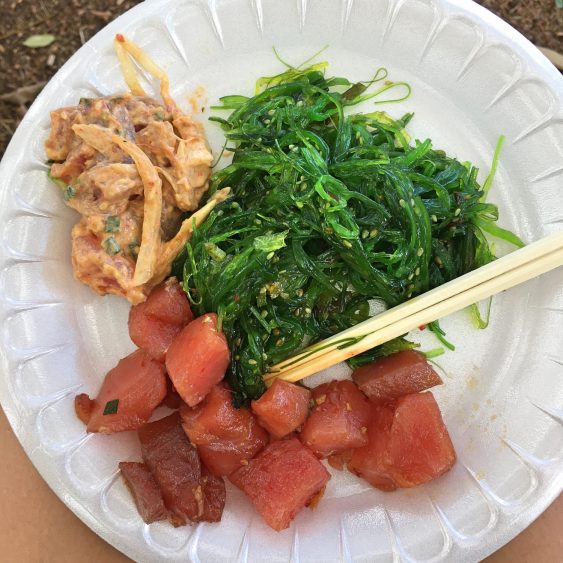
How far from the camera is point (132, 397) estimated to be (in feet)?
7.07

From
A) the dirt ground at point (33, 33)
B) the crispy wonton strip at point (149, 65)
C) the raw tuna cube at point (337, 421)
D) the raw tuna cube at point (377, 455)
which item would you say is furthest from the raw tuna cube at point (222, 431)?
the dirt ground at point (33, 33)

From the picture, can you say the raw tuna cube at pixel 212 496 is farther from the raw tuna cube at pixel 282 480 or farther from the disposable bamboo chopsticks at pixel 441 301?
the disposable bamboo chopsticks at pixel 441 301

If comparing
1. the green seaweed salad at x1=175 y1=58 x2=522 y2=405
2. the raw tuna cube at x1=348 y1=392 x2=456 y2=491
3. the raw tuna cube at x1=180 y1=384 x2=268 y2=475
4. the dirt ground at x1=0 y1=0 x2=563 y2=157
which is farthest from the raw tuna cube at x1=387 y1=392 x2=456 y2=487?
the dirt ground at x1=0 y1=0 x2=563 y2=157

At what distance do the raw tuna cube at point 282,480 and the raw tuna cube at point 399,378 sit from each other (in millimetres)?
372

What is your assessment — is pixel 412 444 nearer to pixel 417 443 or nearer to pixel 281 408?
pixel 417 443

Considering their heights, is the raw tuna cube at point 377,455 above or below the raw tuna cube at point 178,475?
above

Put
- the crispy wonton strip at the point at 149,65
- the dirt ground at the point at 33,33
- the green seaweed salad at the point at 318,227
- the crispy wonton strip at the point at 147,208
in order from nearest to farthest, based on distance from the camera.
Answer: the crispy wonton strip at the point at 147,208 → the green seaweed salad at the point at 318,227 → the crispy wonton strip at the point at 149,65 → the dirt ground at the point at 33,33

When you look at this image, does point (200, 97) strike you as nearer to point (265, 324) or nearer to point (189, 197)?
point (189, 197)

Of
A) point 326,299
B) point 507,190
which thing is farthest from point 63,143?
point 507,190

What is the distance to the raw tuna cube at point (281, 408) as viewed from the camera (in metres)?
2.10

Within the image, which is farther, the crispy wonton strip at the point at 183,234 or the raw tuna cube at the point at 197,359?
the crispy wonton strip at the point at 183,234

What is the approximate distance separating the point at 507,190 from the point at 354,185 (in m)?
0.73

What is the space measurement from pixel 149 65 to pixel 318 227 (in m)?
1.06

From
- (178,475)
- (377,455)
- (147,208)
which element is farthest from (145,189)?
(377,455)
